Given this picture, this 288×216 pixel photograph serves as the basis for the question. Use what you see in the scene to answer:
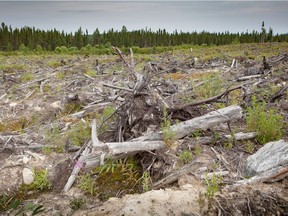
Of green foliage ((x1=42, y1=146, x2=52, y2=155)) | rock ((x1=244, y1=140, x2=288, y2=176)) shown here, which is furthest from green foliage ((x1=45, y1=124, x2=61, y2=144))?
rock ((x1=244, y1=140, x2=288, y2=176))

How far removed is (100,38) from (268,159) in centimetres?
8084

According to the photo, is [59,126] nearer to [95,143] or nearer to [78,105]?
[78,105]

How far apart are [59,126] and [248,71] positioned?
7.34m

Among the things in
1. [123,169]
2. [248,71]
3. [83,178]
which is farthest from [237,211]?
[248,71]

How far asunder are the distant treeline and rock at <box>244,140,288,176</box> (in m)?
52.2

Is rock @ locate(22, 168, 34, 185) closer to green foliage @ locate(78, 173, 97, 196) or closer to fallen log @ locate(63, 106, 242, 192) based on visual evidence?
fallen log @ locate(63, 106, 242, 192)

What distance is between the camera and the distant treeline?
66.9 m

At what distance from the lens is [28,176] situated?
4805 millimetres

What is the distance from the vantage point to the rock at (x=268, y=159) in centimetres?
402

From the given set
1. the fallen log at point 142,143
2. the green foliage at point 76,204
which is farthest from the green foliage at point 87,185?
the green foliage at point 76,204

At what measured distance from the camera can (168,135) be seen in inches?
185

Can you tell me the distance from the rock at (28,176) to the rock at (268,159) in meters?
3.26

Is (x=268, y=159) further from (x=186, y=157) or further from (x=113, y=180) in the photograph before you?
(x=113, y=180)

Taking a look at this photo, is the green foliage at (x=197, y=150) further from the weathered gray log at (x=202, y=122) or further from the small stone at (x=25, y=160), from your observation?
the small stone at (x=25, y=160)
